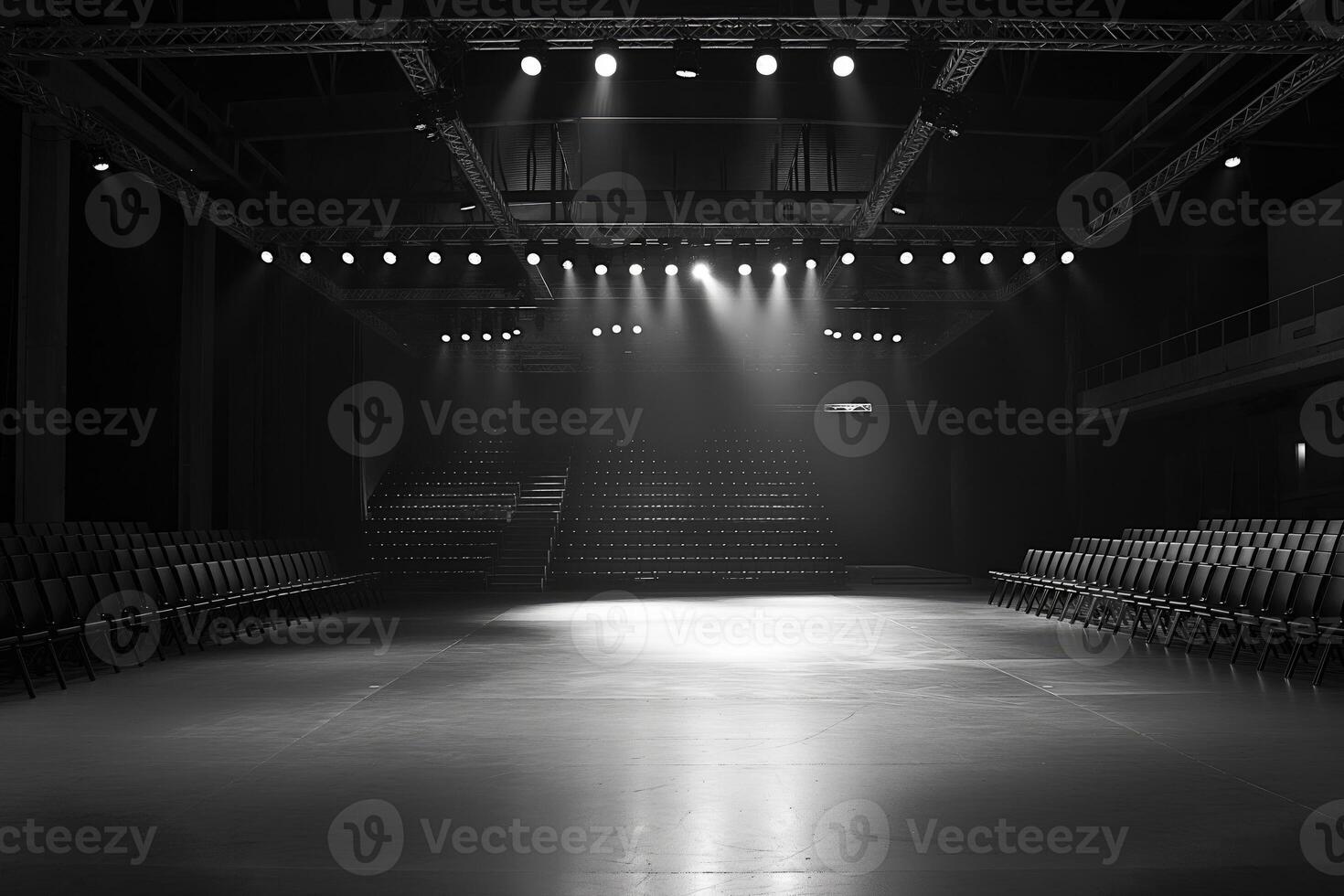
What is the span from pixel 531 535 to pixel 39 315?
37.2ft

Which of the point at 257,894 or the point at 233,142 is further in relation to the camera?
the point at 233,142

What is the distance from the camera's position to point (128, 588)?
8.60 m

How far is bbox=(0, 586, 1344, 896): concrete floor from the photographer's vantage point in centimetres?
350

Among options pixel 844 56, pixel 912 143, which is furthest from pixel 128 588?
pixel 912 143

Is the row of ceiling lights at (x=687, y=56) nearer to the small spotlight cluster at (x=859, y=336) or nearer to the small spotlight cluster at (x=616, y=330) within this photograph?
the small spotlight cluster at (x=859, y=336)

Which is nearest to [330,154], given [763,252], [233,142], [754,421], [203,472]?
[233,142]

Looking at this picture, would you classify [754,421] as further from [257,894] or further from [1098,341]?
[257,894]

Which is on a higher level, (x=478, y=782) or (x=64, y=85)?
(x=64, y=85)

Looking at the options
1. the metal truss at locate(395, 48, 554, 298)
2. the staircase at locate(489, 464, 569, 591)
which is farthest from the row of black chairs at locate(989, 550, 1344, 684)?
the staircase at locate(489, 464, 569, 591)

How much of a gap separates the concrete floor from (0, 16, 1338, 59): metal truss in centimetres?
508

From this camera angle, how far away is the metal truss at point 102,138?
9695mm

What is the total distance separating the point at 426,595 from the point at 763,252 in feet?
23.8

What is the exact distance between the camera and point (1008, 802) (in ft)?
14.2

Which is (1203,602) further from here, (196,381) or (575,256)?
(196,381)
